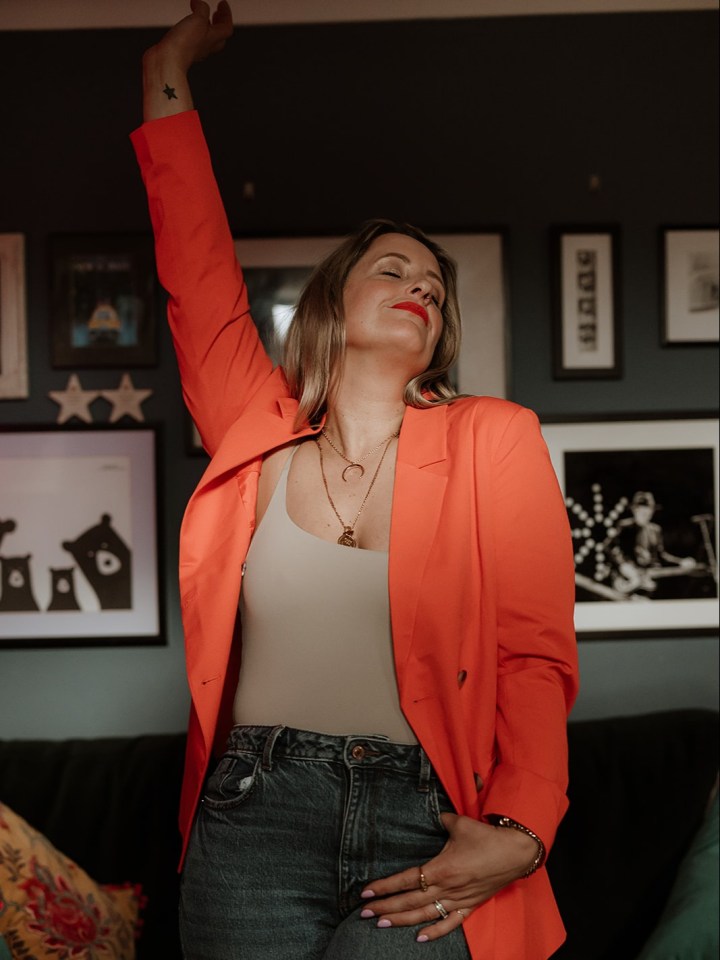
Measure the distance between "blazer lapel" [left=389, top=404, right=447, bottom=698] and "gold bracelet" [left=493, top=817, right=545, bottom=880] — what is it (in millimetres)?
221

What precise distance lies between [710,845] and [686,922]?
0.76 ft

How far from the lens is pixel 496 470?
1306 mm

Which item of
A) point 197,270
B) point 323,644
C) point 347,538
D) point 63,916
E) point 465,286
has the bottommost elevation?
point 63,916

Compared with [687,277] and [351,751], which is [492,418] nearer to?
[351,751]

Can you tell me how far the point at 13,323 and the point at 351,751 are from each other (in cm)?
174

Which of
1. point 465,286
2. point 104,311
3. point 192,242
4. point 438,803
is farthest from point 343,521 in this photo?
point 104,311

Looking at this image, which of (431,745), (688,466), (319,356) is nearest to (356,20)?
(319,356)

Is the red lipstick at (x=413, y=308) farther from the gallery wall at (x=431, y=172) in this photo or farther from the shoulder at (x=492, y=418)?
the gallery wall at (x=431, y=172)

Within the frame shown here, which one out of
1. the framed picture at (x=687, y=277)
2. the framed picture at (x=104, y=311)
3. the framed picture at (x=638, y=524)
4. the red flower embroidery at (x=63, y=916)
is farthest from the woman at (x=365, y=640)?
the framed picture at (x=687, y=277)

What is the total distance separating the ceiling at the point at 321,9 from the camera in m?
2.40

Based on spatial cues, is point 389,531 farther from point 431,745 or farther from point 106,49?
point 106,49

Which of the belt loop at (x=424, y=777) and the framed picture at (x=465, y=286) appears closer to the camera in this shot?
the belt loop at (x=424, y=777)

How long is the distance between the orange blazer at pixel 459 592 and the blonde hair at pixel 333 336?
0.06 meters

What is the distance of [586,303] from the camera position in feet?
7.86
